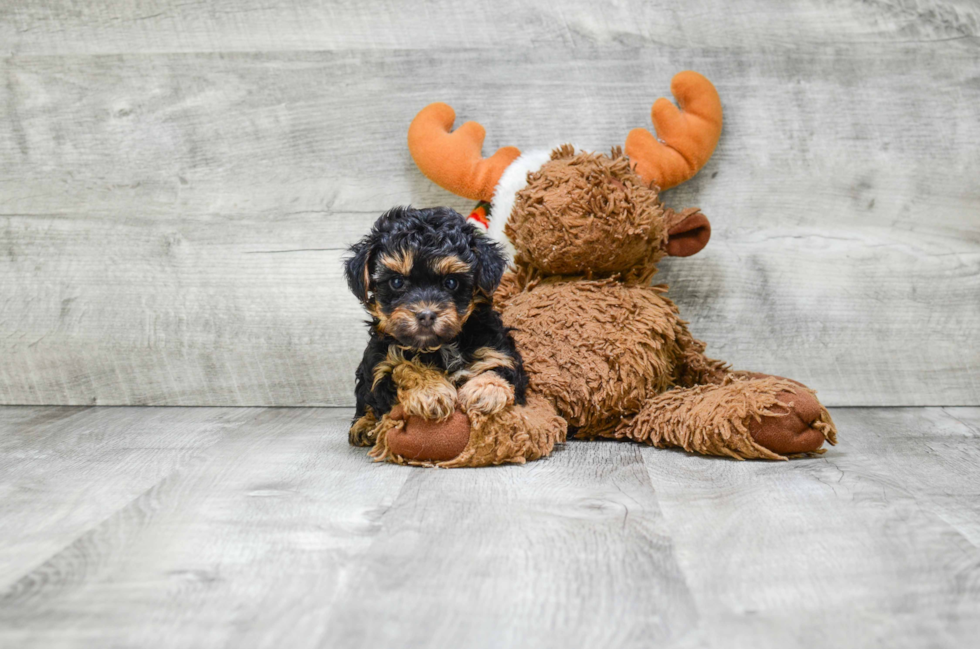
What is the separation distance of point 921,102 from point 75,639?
8.70ft

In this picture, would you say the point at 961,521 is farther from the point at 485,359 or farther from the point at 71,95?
the point at 71,95

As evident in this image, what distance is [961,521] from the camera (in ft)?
4.63

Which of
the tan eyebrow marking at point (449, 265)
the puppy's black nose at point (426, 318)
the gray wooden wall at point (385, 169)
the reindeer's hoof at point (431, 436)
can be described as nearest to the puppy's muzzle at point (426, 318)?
the puppy's black nose at point (426, 318)

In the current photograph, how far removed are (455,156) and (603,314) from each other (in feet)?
2.26

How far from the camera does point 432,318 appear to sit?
5.58 feet

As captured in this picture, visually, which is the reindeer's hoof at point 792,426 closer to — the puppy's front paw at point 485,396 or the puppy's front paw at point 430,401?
the puppy's front paw at point 485,396

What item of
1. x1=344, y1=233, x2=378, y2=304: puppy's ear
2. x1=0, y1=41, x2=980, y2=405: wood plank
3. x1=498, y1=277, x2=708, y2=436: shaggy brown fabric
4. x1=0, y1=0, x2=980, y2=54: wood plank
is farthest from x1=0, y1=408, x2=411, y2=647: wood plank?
x1=0, y1=0, x2=980, y2=54: wood plank

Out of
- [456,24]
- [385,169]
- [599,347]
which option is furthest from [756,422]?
[456,24]

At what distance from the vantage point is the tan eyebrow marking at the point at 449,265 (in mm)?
1745

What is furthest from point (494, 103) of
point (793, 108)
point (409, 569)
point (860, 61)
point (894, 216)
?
point (409, 569)

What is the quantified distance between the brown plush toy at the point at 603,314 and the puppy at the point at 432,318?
0.21 feet

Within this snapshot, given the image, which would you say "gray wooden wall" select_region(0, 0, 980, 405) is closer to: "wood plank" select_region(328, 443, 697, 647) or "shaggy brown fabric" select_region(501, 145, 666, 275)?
"shaggy brown fabric" select_region(501, 145, 666, 275)

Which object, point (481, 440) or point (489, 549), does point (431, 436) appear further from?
point (489, 549)

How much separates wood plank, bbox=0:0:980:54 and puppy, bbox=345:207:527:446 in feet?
3.28
